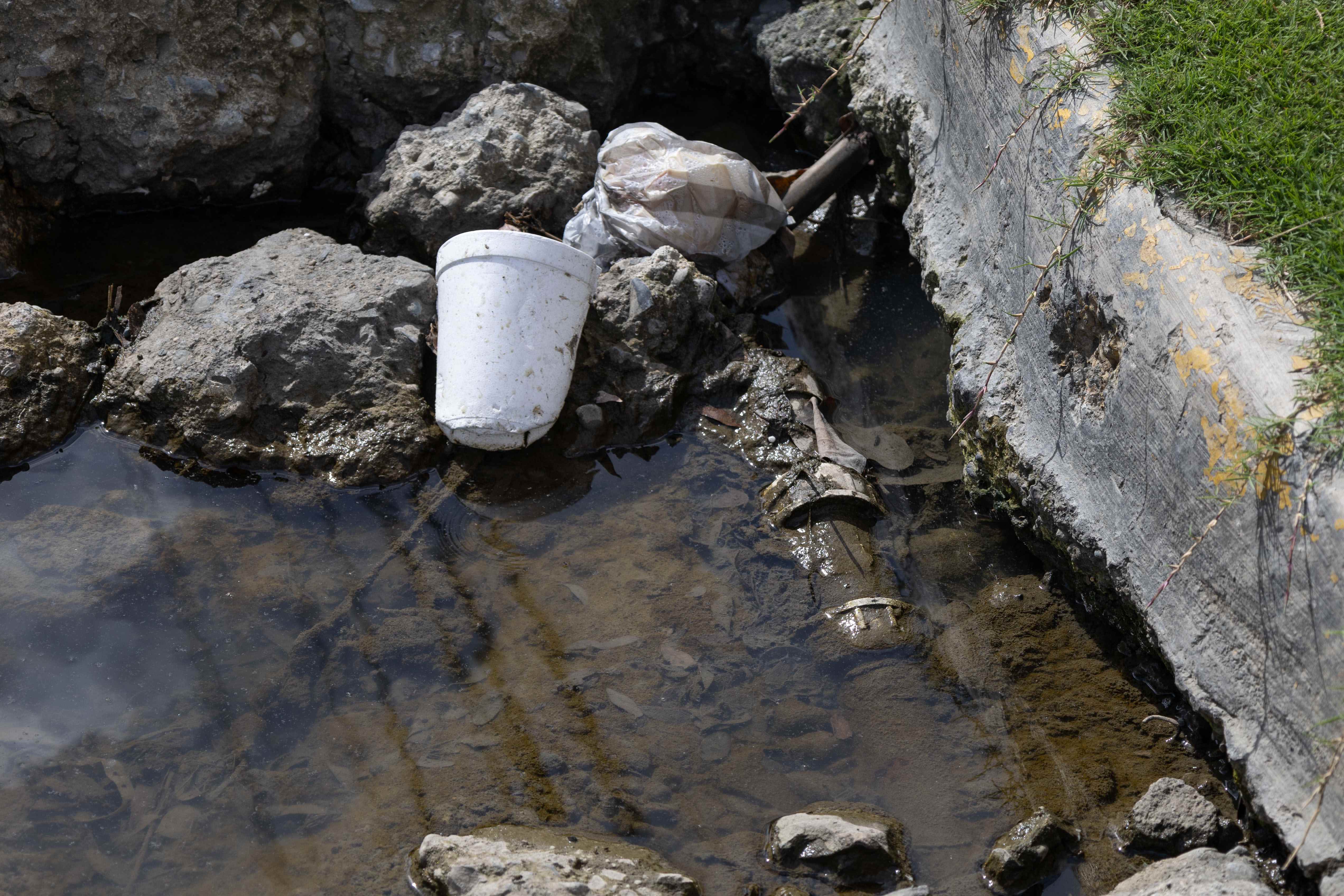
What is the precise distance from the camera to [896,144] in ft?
15.4

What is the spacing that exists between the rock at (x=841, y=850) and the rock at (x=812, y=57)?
12.6 feet

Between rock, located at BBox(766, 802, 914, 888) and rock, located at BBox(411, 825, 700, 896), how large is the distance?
0.91ft

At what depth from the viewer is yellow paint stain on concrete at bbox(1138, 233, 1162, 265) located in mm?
2818

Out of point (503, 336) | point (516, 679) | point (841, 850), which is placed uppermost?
point (503, 336)

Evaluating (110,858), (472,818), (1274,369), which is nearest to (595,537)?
(472,818)

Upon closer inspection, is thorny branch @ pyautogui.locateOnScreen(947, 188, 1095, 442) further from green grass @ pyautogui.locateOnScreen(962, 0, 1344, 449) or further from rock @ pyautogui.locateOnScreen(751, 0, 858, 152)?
rock @ pyautogui.locateOnScreen(751, 0, 858, 152)

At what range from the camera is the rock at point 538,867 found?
2.51 metres

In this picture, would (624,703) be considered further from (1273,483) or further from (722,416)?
(1273,483)

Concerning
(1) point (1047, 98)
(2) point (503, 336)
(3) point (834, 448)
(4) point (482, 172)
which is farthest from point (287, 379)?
(1) point (1047, 98)

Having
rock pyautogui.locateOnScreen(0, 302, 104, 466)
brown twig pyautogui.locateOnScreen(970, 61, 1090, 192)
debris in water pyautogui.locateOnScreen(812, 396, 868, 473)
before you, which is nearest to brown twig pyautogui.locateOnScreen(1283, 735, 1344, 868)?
debris in water pyautogui.locateOnScreen(812, 396, 868, 473)

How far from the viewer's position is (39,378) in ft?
12.9

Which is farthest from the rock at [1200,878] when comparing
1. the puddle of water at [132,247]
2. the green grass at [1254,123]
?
the puddle of water at [132,247]

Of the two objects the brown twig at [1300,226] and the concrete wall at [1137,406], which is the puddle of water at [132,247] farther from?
the brown twig at [1300,226]

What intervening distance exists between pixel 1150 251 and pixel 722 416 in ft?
6.05
